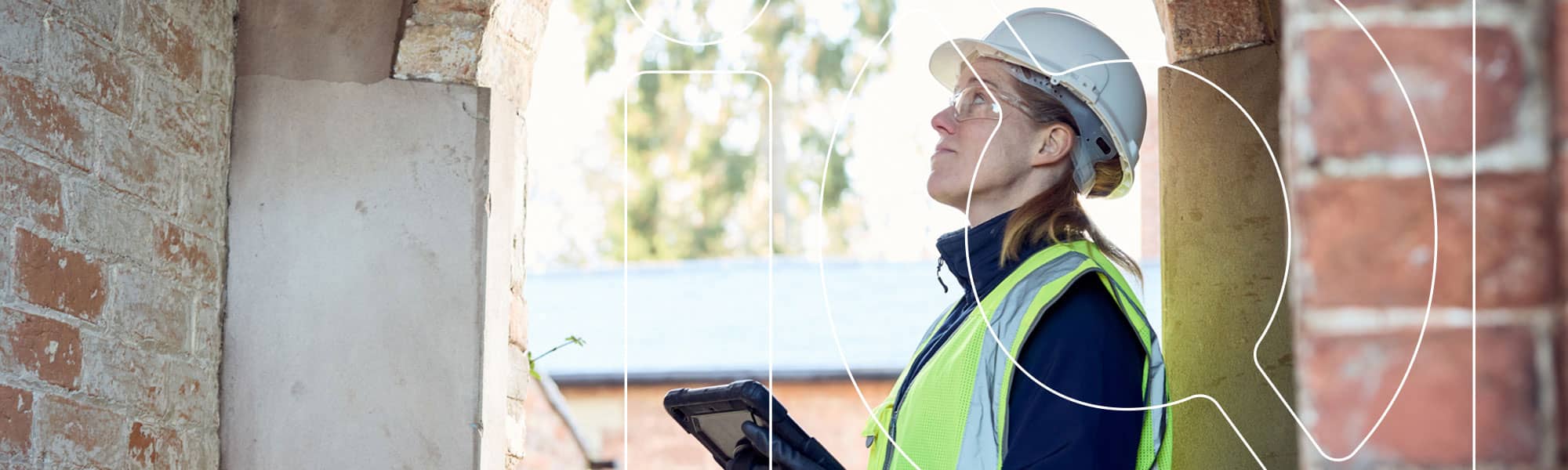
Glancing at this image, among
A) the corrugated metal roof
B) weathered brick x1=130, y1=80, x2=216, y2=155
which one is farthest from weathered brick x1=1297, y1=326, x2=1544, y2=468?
the corrugated metal roof

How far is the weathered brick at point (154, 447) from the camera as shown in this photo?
2414 mm

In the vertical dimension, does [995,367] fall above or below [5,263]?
below

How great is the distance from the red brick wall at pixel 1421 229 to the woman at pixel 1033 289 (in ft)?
3.82

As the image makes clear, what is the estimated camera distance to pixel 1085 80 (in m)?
2.63

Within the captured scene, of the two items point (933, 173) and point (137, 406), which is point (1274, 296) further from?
point (137, 406)

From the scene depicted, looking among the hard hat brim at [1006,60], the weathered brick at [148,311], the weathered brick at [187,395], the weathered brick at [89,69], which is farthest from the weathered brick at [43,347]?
the hard hat brim at [1006,60]

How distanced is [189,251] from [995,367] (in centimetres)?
143

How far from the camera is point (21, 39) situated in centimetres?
213

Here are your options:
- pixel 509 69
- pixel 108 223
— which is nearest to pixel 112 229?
pixel 108 223

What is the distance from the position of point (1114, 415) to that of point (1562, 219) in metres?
1.43

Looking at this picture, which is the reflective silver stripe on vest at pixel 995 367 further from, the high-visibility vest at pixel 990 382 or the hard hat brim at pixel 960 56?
the hard hat brim at pixel 960 56

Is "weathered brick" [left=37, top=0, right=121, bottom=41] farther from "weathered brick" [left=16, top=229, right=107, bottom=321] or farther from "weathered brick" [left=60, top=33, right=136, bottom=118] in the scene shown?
"weathered brick" [left=16, top=229, right=107, bottom=321]

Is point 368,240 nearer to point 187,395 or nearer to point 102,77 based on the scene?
point 187,395

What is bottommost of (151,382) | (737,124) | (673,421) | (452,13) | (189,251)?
(673,421)
